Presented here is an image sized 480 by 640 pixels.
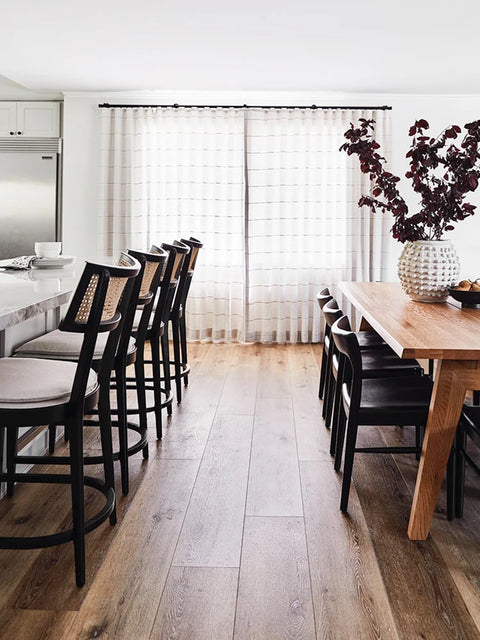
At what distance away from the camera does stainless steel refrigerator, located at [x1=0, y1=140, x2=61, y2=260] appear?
6668mm

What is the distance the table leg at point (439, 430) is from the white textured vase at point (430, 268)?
1.14 m

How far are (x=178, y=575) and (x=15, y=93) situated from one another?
5835 mm

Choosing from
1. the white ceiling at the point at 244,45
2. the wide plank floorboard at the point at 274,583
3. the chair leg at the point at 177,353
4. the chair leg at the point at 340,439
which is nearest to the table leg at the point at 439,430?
the wide plank floorboard at the point at 274,583

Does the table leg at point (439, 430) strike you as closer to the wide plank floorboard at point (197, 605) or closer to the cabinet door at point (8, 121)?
the wide plank floorboard at point (197, 605)

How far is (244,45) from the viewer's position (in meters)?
4.86

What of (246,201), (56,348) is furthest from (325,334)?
(246,201)

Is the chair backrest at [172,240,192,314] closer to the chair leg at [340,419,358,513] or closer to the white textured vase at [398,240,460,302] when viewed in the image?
the white textured vase at [398,240,460,302]

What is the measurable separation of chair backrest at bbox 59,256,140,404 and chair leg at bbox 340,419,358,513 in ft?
3.39

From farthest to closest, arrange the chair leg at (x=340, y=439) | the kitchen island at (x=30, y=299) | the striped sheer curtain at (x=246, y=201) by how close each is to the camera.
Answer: the striped sheer curtain at (x=246, y=201) → the chair leg at (x=340, y=439) → the kitchen island at (x=30, y=299)

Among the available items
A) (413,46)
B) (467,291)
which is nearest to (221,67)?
(413,46)

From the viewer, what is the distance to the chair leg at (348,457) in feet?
8.23

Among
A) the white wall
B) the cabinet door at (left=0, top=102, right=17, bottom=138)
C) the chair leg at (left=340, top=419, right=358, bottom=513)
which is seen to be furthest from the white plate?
the cabinet door at (left=0, top=102, right=17, bottom=138)

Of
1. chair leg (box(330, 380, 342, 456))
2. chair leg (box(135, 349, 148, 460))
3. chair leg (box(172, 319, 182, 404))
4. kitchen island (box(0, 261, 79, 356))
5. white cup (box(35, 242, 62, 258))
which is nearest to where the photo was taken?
kitchen island (box(0, 261, 79, 356))

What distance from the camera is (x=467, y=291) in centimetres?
313
